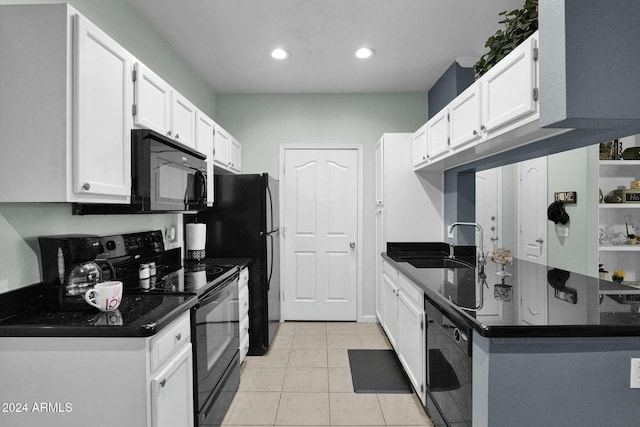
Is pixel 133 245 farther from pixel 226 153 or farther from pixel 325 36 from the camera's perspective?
pixel 325 36

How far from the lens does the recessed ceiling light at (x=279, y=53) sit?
10.4 ft

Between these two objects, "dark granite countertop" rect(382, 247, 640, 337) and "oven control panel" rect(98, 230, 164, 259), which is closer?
"dark granite countertop" rect(382, 247, 640, 337)

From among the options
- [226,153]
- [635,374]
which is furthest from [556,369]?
[226,153]

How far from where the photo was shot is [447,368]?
181cm

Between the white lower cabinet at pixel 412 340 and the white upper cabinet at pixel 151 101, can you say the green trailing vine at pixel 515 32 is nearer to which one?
the white lower cabinet at pixel 412 340

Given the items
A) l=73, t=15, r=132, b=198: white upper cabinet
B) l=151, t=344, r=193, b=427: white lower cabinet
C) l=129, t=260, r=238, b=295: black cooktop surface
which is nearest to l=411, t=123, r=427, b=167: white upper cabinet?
l=129, t=260, r=238, b=295: black cooktop surface

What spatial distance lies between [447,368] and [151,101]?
2.12 meters

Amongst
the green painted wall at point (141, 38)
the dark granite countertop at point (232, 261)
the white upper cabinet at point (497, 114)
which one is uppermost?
the green painted wall at point (141, 38)

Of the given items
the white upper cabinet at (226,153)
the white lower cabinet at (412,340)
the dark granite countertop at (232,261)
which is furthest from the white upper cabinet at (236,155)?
the white lower cabinet at (412,340)

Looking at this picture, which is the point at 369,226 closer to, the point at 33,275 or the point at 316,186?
the point at 316,186

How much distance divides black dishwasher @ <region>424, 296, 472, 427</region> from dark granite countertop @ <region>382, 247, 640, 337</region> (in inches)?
2.9

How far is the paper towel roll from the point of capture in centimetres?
299

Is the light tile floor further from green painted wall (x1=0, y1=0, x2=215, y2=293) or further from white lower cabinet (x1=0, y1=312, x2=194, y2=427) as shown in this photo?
green painted wall (x1=0, y1=0, x2=215, y2=293)

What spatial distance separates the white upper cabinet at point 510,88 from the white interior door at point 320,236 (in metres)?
2.36
